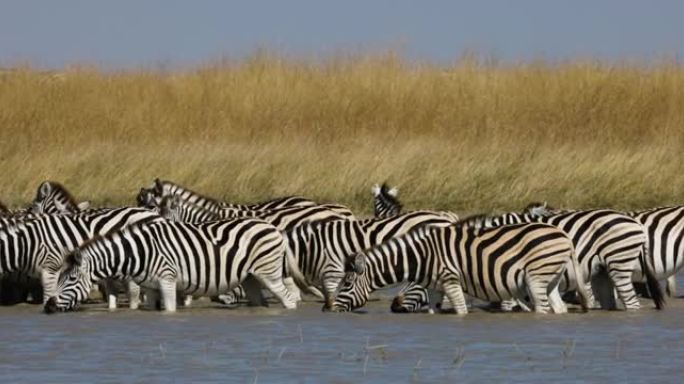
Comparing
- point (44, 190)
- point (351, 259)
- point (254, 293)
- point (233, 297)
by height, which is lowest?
point (233, 297)

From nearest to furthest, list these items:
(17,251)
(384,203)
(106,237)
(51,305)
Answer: (51,305) < (106,237) < (17,251) < (384,203)

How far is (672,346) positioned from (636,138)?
1194 cm

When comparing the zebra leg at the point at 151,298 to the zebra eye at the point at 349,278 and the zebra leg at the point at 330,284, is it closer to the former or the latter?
the zebra leg at the point at 330,284

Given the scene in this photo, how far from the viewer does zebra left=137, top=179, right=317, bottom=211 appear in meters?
15.4

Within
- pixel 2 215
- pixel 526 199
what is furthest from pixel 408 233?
pixel 526 199

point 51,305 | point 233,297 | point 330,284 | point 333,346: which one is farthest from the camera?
point 233,297

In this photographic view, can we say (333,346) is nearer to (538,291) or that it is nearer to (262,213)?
(538,291)

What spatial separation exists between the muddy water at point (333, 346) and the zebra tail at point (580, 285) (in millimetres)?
100

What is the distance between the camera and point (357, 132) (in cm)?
2328

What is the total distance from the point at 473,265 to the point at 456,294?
0.76ft

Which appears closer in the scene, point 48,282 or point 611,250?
point 611,250

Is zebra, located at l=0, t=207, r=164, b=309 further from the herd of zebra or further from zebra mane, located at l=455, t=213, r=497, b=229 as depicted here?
zebra mane, located at l=455, t=213, r=497, b=229

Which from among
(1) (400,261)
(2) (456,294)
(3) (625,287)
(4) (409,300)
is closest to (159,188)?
(4) (409,300)

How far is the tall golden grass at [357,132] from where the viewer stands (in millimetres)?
21281
